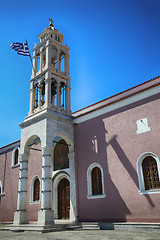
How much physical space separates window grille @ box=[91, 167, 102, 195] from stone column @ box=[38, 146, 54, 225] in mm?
2587

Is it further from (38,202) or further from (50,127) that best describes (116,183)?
(38,202)

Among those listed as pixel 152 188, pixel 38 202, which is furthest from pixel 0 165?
pixel 152 188

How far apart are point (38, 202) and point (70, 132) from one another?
565 centimetres

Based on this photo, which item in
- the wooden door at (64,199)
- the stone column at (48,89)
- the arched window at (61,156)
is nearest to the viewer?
the stone column at (48,89)

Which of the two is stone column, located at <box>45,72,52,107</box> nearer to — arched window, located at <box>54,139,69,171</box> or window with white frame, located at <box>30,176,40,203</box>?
arched window, located at <box>54,139,69,171</box>

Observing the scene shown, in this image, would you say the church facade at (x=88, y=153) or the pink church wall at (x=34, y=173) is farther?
the pink church wall at (x=34, y=173)

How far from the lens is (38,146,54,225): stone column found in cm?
1166

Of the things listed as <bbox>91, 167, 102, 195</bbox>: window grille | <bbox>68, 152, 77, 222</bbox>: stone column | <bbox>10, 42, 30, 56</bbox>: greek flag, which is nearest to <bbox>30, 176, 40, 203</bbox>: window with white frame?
<bbox>68, 152, 77, 222</bbox>: stone column

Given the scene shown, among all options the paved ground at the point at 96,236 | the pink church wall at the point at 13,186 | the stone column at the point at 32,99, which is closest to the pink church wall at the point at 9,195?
the pink church wall at the point at 13,186

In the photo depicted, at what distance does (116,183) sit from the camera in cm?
A: 1220

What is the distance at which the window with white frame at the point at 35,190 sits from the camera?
1691cm

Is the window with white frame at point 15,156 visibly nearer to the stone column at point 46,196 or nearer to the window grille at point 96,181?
the stone column at point 46,196

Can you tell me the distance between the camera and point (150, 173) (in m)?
11.1

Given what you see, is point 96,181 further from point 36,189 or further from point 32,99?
point 32,99
